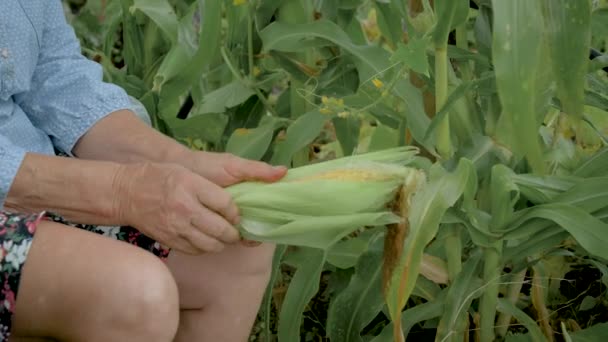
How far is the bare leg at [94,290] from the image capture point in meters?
1.00

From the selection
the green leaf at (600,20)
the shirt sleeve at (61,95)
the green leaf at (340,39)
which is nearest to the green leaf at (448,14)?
the green leaf at (340,39)

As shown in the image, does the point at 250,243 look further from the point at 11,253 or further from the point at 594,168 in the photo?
the point at 594,168

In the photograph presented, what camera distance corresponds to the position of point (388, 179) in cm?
112

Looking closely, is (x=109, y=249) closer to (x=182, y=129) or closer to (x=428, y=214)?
(x=428, y=214)

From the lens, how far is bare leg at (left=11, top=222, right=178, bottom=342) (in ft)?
3.27

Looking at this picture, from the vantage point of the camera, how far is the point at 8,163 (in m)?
1.11

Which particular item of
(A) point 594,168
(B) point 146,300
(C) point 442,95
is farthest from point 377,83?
(B) point 146,300

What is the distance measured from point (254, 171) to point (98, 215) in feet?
0.57

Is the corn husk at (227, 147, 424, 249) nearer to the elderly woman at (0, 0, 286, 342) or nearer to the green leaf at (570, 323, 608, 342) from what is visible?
the elderly woman at (0, 0, 286, 342)

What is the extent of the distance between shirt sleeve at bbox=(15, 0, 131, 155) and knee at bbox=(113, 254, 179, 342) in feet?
1.25

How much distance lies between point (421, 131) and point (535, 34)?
29cm

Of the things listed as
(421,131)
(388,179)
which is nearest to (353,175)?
(388,179)

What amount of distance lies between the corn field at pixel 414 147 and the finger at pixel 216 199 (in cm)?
3

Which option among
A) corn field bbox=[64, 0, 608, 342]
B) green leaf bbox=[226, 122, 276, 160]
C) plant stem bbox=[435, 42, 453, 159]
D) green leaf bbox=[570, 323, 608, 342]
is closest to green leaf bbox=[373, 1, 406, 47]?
corn field bbox=[64, 0, 608, 342]
